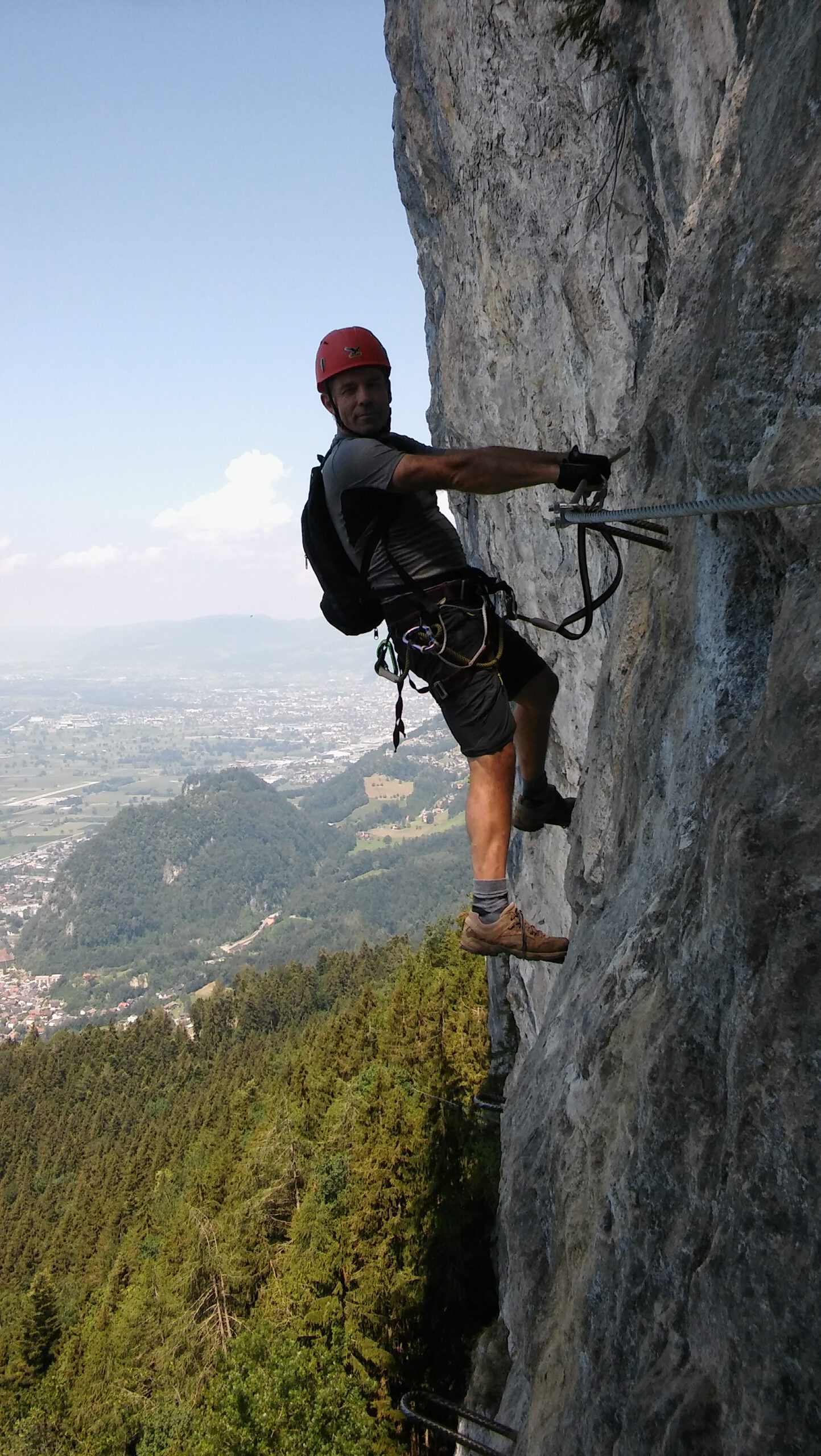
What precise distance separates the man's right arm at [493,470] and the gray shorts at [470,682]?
802 millimetres

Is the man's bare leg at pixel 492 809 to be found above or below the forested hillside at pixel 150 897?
above

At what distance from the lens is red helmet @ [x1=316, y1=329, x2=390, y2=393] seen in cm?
413

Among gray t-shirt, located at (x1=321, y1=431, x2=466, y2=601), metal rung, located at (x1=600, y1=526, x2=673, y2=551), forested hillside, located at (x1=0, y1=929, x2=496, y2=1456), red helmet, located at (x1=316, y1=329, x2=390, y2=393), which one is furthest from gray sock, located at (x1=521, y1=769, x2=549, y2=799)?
forested hillside, located at (x1=0, y1=929, x2=496, y2=1456)

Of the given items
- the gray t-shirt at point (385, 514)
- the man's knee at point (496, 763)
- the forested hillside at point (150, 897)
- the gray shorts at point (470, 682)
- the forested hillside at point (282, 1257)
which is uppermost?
the gray t-shirt at point (385, 514)

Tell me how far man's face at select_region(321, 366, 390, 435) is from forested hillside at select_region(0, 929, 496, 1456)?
1595cm

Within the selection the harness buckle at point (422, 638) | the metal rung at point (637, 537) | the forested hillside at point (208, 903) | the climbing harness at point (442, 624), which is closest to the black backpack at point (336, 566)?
the climbing harness at point (442, 624)

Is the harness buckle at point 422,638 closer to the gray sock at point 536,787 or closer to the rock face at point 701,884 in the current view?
the rock face at point 701,884

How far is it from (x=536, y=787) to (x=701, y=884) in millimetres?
2733

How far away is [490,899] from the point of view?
4.54m

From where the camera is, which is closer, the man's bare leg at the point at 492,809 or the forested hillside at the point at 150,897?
the man's bare leg at the point at 492,809

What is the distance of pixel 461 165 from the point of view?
10805 mm

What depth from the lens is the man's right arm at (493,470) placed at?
11.2ft

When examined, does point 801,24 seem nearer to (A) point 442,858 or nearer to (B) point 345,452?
(B) point 345,452

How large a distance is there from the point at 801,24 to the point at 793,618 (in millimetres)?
1868
